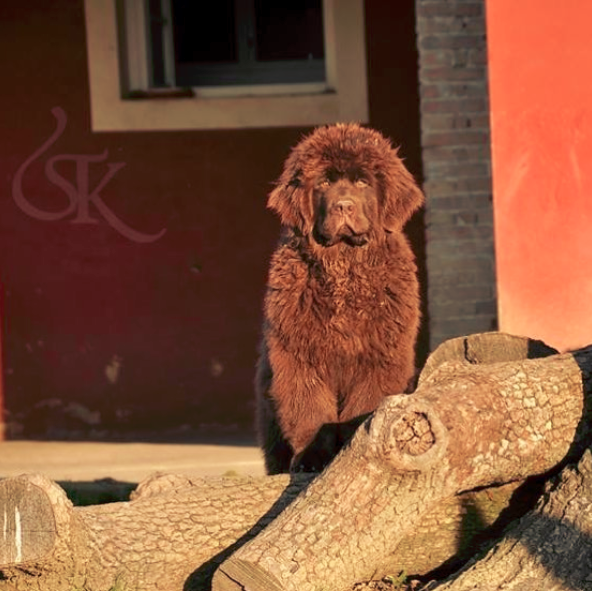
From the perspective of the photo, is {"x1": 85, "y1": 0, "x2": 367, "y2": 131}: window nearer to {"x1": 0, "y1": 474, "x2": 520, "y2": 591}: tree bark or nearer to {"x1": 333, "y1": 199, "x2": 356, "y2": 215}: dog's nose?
{"x1": 333, "y1": 199, "x2": 356, "y2": 215}: dog's nose

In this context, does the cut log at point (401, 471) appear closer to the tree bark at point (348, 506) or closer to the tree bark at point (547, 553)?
the tree bark at point (348, 506)

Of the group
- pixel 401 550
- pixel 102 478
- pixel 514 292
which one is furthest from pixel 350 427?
pixel 102 478

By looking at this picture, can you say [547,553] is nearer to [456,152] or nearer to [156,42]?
[456,152]

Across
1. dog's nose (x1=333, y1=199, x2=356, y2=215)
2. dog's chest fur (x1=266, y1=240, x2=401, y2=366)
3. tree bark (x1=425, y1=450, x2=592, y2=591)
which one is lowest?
tree bark (x1=425, y1=450, x2=592, y2=591)

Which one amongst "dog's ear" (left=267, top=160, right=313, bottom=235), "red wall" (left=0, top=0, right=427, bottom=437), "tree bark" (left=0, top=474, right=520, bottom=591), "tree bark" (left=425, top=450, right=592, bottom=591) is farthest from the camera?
"red wall" (left=0, top=0, right=427, bottom=437)

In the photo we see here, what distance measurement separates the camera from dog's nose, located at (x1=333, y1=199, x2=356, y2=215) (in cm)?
605

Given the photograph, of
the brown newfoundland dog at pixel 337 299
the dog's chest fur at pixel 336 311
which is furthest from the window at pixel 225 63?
the dog's chest fur at pixel 336 311

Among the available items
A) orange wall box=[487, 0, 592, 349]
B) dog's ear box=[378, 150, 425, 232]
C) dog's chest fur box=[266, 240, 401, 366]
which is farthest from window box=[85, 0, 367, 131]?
dog's chest fur box=[266, 240, 401, 366]

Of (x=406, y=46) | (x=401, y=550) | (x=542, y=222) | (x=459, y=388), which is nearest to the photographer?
(x=459, y=388)

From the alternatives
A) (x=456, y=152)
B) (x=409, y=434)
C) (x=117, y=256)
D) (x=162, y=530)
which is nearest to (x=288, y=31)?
(x=117, y=256)

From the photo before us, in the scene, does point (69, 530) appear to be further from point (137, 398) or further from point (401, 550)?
point (137, 398)

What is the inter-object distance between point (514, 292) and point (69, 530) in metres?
3.17

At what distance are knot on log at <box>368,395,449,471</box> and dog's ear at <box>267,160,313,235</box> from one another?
156cm

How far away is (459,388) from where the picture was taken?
16.9 feet
